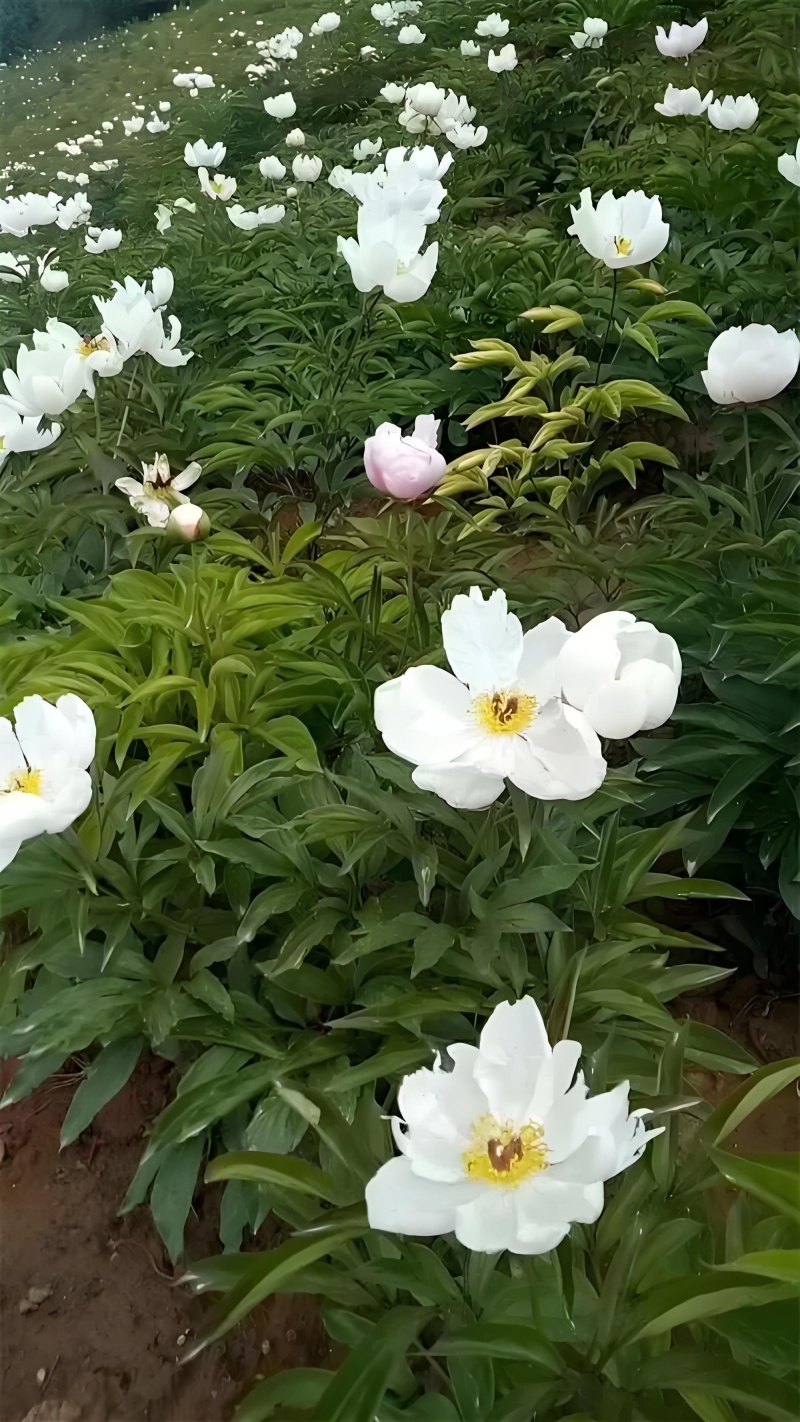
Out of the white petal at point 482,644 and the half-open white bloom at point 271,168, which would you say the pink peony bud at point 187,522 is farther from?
A: the half-open white bloom at point 271,168

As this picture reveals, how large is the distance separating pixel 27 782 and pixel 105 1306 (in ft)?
1.83

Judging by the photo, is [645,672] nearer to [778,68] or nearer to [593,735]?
[593,735]

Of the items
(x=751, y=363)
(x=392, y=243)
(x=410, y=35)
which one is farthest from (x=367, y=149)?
(x=751, y=363)

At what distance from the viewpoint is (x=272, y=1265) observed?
1.95ft

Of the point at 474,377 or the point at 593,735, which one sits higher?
the point at 593,735

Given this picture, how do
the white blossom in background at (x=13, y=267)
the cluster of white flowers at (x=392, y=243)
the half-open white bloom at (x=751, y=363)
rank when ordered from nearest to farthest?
the half-open white bloom at (x=751, y=363) → the cluster of white flowers at (x=392, y=243) → the white blossom in background at (x=13, y=267)

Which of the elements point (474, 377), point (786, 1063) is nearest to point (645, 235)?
point (474, 377)

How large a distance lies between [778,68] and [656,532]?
206 centimetres

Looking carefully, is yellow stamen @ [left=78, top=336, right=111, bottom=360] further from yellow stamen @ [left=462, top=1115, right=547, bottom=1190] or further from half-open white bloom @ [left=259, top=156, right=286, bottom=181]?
half-open white bloom @ [left=259, top=156, right=286, bottom=181]

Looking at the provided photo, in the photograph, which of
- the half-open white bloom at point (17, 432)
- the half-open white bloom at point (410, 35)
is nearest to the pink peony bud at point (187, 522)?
the half-open white bloom at point (17, 432)

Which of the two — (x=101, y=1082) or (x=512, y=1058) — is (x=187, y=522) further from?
(x=512, y=1058)

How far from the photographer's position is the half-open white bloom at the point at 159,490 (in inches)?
51.0

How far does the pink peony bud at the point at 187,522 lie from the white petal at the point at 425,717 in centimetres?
66

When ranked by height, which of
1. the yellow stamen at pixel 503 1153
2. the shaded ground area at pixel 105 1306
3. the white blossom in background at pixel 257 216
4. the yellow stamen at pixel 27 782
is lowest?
the shaded ground area at pixel 105 1306
